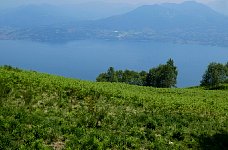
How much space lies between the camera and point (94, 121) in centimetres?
1869

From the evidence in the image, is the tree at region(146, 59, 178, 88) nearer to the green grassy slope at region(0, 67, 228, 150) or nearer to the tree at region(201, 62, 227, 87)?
the tree at region(201, 62, 227, 87)

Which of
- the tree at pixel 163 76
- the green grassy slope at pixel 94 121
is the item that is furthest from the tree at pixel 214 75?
the green grassy slope at pixel 94 121

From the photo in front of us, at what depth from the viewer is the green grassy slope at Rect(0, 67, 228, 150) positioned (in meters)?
16.1

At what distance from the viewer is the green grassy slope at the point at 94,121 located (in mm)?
16141

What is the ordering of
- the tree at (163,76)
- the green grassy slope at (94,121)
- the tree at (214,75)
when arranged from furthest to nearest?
the tree at (214,75) < the tree at (163,76) < the green grassy slope at (94,121)

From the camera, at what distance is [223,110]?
28000 millimetres

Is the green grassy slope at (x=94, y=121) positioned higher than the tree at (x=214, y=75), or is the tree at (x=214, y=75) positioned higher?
the tree at (x=214, y=75)

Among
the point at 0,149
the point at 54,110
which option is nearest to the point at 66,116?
the point at 54,110

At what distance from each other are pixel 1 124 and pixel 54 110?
4.25 meters

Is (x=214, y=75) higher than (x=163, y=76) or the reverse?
higher

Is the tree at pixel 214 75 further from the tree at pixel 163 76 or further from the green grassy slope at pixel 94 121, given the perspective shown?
the green grassy slope at pixel 94 121

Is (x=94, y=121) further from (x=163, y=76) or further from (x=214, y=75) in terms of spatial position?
(x=214, y=75)

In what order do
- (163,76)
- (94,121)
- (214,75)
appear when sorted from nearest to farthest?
(94,121)
(163,76)
(214,75)

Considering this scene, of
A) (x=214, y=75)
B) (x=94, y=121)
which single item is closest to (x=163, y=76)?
(x=214, y=75)
